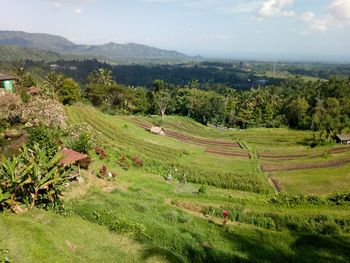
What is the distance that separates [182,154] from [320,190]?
18270mm

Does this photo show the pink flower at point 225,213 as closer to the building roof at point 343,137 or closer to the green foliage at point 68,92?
the building roof at point 343,137

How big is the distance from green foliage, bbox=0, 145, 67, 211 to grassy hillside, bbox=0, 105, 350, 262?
967 mm

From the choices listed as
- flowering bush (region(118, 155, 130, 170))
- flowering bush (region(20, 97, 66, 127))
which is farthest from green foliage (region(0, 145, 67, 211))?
Result: flowering bush (region(20, 97, 66, 127))

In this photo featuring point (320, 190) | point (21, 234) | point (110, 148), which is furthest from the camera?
point (110, 148)

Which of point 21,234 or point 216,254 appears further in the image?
point 216,254

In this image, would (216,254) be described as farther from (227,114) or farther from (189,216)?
(227,114)

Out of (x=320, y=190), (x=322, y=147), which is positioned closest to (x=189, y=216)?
(x=320, y=190)

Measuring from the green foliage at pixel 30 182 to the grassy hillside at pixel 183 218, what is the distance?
38.1 inches

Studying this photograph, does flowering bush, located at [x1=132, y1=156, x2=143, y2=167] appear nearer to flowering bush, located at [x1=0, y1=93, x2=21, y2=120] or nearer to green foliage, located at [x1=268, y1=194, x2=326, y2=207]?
flowering bush, located at [x1=0, y1=93, x2=21, y2=120]

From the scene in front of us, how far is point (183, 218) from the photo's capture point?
21703 millimetres

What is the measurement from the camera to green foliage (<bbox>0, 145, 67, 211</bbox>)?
59.8 ft

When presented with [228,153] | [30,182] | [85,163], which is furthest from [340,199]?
[228,153]

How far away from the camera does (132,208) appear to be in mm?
21766

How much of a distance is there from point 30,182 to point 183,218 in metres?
9.29
